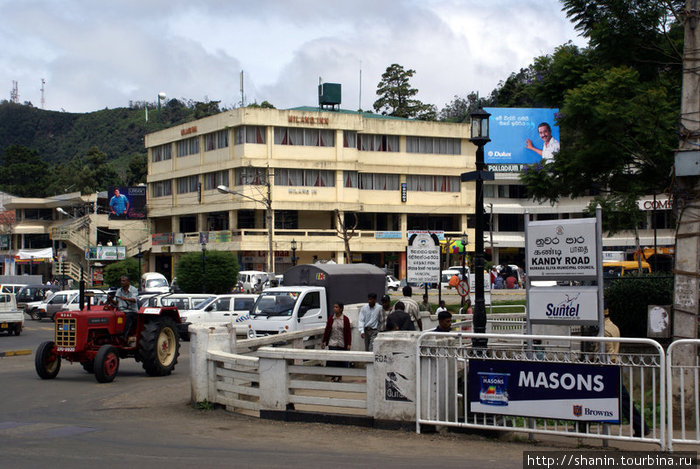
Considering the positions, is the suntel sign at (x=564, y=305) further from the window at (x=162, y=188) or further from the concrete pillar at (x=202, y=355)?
the window at (x=162, y=188)

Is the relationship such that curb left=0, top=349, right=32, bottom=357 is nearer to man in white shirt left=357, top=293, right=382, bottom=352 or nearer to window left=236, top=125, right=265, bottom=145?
man in white shirt left=357, top=293, right=382, bottom=352

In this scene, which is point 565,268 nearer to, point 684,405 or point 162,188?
point 684,405

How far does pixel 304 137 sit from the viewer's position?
209ft

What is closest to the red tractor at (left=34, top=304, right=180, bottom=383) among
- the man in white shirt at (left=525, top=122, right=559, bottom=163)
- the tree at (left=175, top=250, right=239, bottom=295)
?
the tree at (left=175, top=250, right=239, bottom=295)

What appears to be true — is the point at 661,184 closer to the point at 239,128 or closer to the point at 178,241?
the point at 239,128

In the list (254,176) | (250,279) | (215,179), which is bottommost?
(250,279)

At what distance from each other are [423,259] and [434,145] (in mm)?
48844

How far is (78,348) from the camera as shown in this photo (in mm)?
16562

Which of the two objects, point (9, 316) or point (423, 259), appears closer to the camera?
point (423, 259)

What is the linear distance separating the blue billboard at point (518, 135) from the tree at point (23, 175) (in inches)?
3046

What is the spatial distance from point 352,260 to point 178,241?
15489mm

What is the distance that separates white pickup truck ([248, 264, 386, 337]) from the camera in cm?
2138

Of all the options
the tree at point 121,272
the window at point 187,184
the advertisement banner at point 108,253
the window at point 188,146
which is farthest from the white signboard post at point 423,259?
the advertisement banner at point 108,253

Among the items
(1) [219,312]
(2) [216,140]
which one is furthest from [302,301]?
(2) [216,140]
